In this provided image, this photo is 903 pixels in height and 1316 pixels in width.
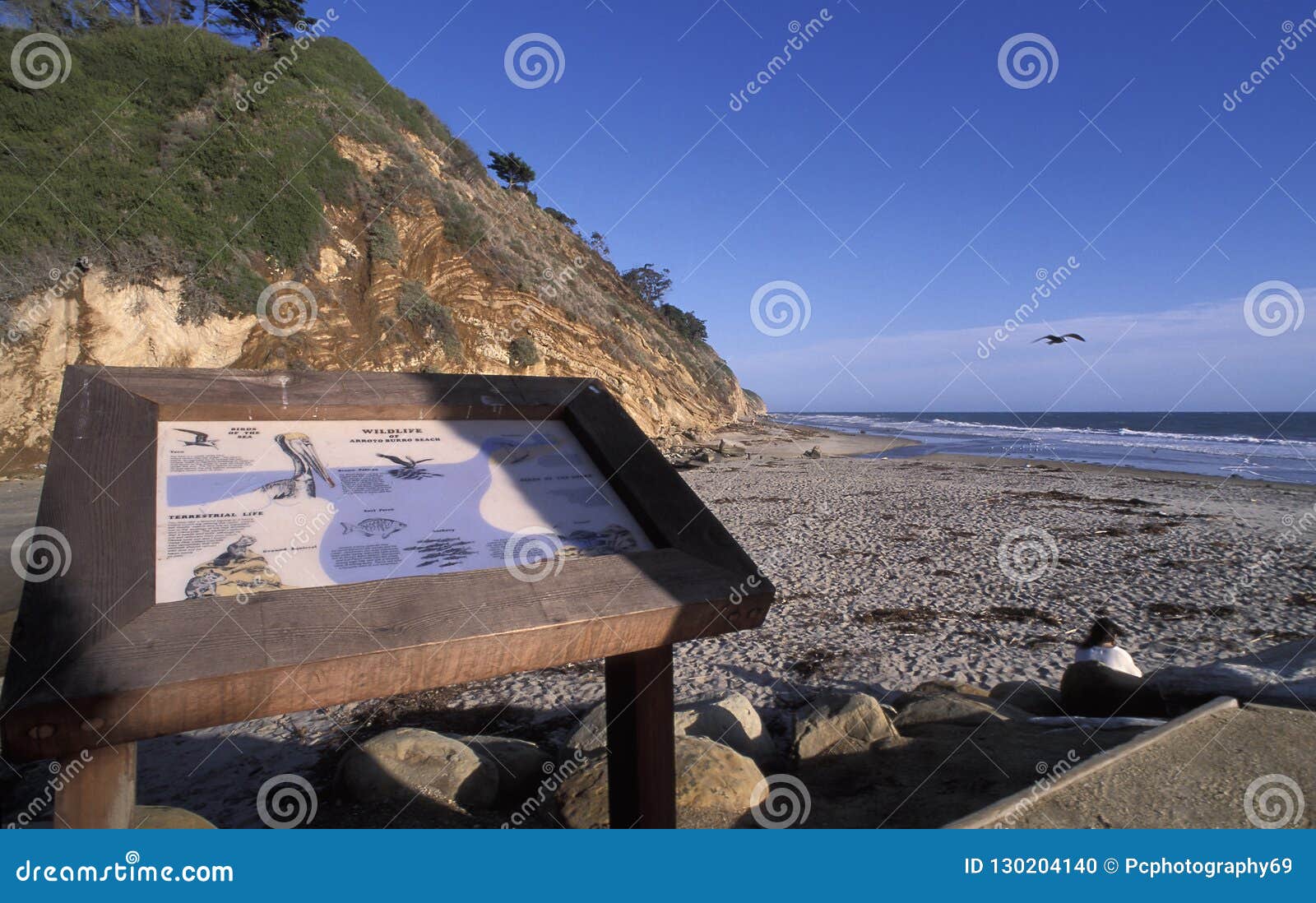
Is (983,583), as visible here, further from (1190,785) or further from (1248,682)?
(1190,785)

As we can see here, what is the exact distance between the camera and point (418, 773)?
3.45 m

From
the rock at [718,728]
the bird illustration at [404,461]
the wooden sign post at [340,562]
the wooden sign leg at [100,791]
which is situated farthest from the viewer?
the rock at [718,728]

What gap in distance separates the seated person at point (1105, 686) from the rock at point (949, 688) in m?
0.60

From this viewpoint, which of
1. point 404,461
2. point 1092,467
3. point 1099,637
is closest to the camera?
point 404,461

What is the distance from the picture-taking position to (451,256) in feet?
67.9

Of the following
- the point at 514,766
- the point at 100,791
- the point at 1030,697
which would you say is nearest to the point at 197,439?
the point at 100,791

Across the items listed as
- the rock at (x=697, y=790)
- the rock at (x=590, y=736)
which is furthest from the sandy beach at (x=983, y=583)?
the rock at (x=697, y=790)

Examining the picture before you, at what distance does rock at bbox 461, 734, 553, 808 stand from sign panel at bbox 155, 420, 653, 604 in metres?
2.04

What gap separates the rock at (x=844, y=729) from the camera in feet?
12.8

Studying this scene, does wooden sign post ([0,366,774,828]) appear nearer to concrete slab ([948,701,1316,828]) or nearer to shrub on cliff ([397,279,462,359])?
concrete slab ([948,701,1316,828])

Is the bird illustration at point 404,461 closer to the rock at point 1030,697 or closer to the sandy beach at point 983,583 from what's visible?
the sandy beach at point 983,583

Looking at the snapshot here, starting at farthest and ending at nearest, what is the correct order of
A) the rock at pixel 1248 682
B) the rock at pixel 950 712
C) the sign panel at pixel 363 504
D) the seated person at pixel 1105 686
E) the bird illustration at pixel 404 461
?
the rock at pixel 950 712
the seated person at pixel 1105 686
the rock at pixel 1248 682
the bird illustration at pixel 404 461
the sign panel at pixel 363 504

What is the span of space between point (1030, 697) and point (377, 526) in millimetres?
4564

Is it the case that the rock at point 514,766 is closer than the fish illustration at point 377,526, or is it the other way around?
the fish illustration at point 377,526
